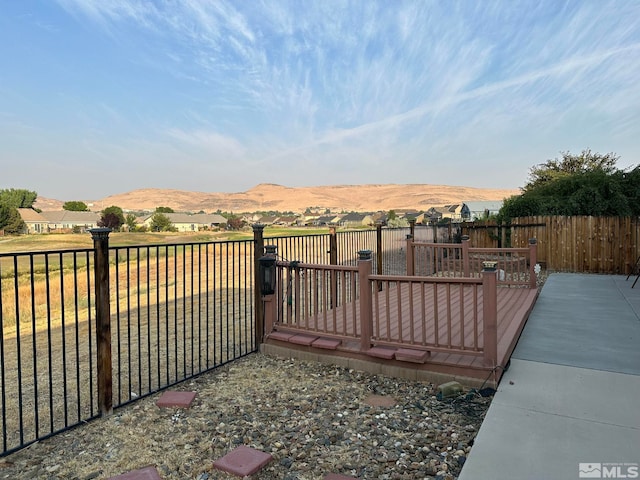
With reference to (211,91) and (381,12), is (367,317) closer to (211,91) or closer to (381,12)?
(381,12)

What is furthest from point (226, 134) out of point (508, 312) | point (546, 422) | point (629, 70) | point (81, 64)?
point (546, 422)

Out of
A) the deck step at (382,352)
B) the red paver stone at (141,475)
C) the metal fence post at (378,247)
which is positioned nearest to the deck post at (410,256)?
the metal fence post at (378,247)

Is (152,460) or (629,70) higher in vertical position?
(629,70)

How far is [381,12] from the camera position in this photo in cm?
1084

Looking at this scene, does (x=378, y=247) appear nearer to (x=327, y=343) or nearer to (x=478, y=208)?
(x=327, y=343)

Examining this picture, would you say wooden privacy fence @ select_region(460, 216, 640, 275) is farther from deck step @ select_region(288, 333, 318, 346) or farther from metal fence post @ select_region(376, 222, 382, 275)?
deck step @ select_region(288, 333, 318, 346)

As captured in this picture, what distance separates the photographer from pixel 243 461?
2.22 meters

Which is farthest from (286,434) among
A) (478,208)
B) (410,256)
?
(478,208)

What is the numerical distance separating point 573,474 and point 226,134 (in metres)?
30.8

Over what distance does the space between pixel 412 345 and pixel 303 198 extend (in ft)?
346

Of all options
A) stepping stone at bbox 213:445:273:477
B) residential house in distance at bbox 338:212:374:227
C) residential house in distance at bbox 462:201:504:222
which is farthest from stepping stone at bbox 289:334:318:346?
residential house in distance at bbox 462:201:504:222

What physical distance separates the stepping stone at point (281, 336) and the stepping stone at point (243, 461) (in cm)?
187

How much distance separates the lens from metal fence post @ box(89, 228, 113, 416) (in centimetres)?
285

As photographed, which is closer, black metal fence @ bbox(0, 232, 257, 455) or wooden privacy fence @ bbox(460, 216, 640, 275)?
black metal fence @ bbox(0, 232, 257, 455)
